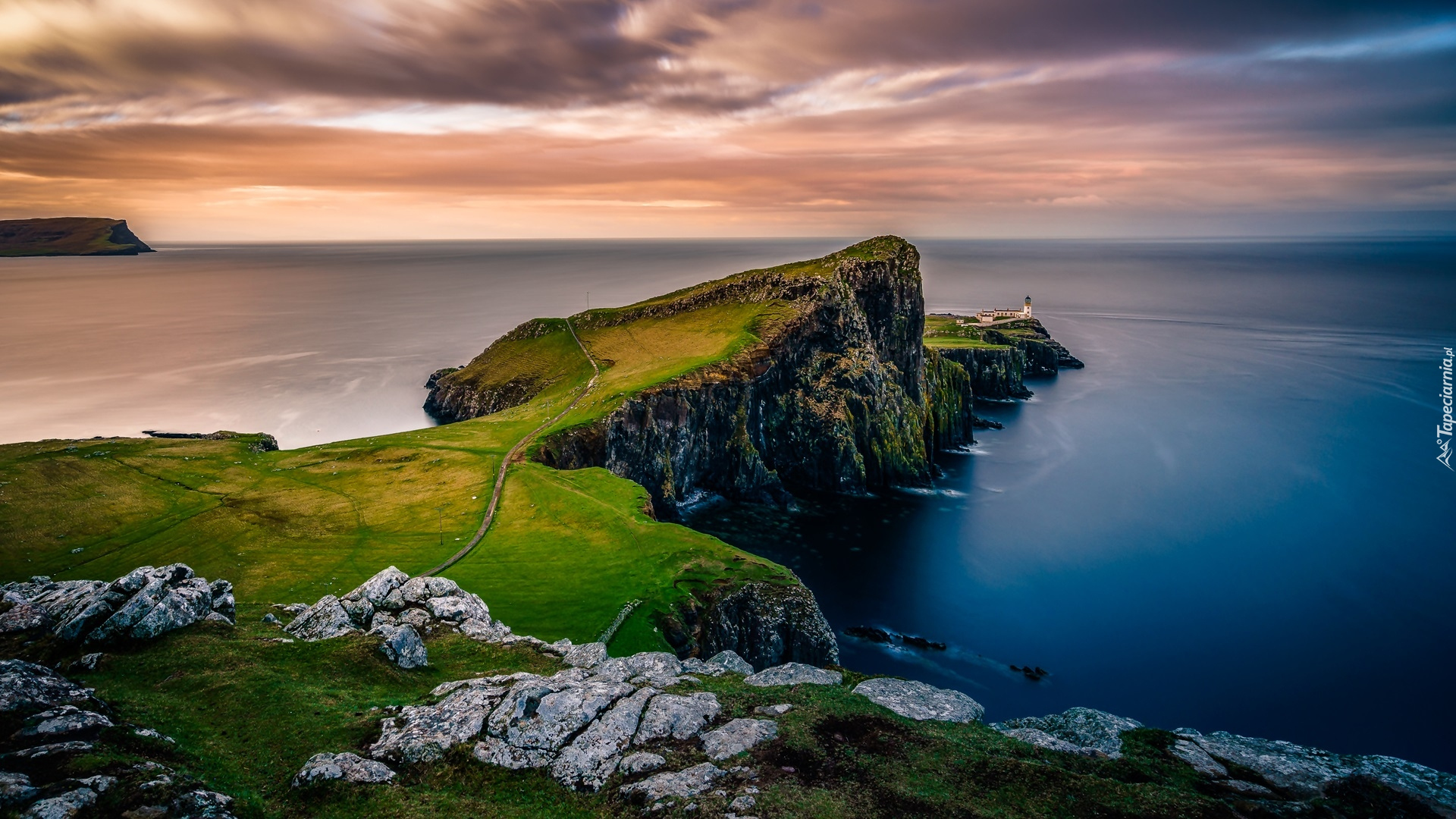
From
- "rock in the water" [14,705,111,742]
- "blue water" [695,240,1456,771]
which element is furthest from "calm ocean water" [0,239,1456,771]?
"rock in the water" [14,705,111,742]

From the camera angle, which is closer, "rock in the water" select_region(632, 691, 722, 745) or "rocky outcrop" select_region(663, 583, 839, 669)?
"rock in the water" select_region(632, 691, 722, 745)

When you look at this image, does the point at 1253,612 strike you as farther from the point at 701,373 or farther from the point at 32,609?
the point at 32,609

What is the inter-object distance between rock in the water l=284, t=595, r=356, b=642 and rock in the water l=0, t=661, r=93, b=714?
11564mm

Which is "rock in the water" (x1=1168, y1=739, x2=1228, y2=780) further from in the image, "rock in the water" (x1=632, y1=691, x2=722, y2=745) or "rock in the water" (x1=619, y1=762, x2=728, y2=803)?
"rock in the water" (x1=632, y1=691, x2=722, y2=745)

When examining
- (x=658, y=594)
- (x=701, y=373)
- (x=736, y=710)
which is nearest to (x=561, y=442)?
(x=701, y=373)

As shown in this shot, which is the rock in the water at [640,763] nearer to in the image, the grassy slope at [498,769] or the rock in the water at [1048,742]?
the grassy slope at [498,769]

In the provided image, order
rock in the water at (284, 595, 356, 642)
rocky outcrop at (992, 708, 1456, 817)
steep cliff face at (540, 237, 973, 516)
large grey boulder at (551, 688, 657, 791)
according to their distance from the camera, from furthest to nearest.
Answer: steep cliff face at (540, 237, 973, 516) < rock in the water at (284, 595, 356, 642) < large grey boulder at (551, 688, 657, 791) < rocky outcrop at (992, 708, 1456, 817)

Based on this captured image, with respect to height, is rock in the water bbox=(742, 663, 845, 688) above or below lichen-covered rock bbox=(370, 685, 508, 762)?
below

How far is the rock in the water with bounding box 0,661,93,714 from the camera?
20.9m

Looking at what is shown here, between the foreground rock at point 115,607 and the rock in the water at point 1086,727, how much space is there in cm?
3899

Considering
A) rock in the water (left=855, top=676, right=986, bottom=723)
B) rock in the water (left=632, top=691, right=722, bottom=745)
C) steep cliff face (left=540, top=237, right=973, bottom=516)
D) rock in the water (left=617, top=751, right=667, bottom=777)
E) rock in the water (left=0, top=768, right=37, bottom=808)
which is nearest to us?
rock in the water (left=0, top=768, right=37, bottom=808)

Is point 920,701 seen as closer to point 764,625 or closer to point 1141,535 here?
point 764,625

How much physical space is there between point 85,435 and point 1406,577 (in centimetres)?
19219

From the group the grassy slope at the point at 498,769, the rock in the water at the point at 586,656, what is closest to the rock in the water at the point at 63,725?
the grassy slope at the point at 498,769
